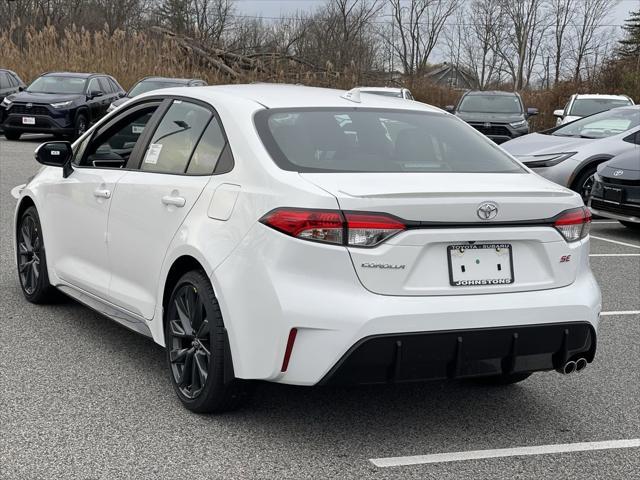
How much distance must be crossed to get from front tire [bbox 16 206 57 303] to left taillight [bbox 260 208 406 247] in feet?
9.69

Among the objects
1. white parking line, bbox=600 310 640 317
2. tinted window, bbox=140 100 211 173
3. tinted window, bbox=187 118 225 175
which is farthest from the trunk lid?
white parking line, bbox=600 310 640 317

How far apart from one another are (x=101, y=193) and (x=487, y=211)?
240 centimetres

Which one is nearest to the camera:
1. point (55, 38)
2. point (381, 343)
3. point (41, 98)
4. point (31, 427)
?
point (381, 343)

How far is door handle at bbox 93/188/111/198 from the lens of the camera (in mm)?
5152

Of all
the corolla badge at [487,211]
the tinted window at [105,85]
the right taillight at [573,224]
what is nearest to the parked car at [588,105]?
the tinted window at [105,85]

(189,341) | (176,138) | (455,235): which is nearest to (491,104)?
(176,138)

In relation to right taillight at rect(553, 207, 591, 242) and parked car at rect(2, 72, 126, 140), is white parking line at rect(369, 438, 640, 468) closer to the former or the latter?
right taillight at rect(553, 207, 591, 242)

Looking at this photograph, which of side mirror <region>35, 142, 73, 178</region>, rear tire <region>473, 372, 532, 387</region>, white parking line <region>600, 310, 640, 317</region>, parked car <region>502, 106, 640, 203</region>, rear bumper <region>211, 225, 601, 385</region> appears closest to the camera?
rear bumper <region>211, 225, 601, 385</region>

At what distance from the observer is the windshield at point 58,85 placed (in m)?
22.2

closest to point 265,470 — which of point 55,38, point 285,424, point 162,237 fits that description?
point 285,424

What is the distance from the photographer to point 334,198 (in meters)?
3.71

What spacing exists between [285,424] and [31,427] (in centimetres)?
116

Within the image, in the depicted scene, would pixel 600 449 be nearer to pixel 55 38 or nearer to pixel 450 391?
pixel 450 391

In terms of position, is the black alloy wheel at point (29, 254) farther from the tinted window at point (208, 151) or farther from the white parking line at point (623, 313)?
the white parking line at point (623, 313)
